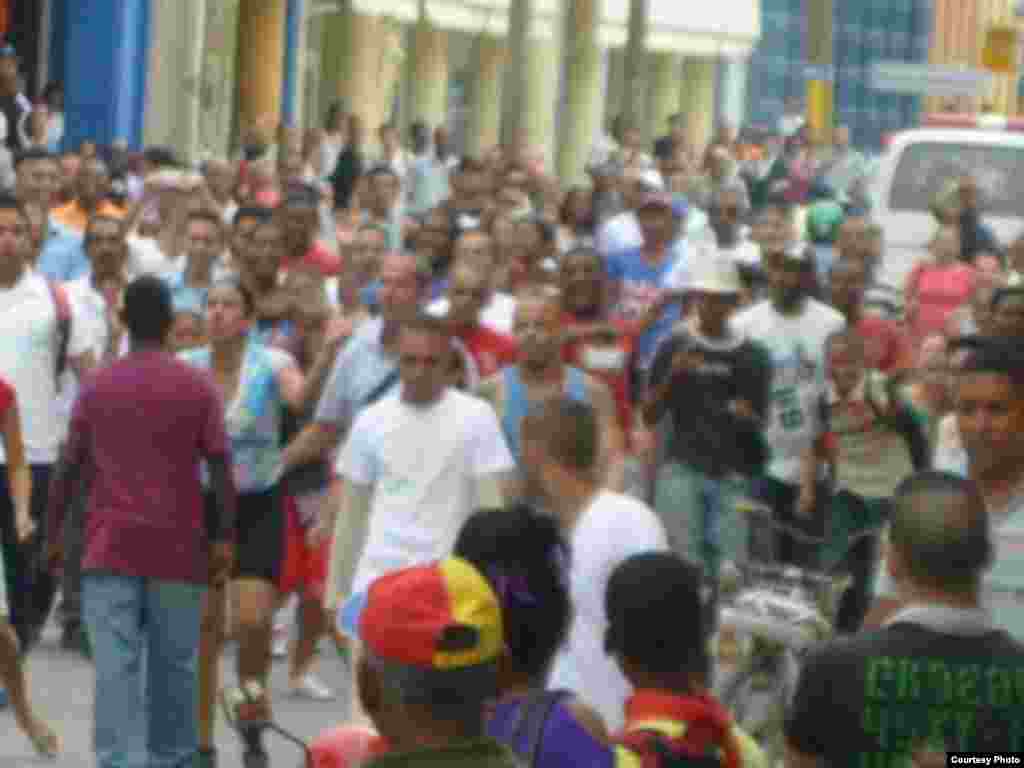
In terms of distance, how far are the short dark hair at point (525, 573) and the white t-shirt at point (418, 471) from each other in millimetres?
3695

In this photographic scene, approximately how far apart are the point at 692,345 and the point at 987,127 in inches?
599

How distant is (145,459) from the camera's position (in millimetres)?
10367

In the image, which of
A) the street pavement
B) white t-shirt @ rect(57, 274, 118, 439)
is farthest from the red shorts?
white t-shirt @ rect(57, 274, 118, 439)

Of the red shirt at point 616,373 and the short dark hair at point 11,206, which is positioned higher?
the short dark hair at point 11,206

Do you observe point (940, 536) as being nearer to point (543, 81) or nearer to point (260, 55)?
point (260, 55)

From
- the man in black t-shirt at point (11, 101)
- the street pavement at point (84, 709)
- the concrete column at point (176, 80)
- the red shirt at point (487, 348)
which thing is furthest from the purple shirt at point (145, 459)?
the concrete column at point (176, 80)

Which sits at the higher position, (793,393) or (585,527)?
(585,527)

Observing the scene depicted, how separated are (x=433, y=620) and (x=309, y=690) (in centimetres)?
858

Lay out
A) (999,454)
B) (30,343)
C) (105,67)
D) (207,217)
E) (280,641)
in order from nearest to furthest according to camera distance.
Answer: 1. (999,454)
2. (30,343)
3. (207,217)
4. (280,641)
5. (105,67)

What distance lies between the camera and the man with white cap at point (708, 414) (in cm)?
1293

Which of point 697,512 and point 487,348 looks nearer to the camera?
point 487,348

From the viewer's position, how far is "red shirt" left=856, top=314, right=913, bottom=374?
1372 centimetres

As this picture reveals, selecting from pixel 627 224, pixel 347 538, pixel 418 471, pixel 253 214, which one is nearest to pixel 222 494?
pixel 347 538

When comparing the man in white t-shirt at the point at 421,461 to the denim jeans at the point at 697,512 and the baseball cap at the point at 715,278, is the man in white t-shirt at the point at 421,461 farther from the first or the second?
the baseball cap at the point at 715,278
